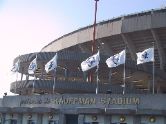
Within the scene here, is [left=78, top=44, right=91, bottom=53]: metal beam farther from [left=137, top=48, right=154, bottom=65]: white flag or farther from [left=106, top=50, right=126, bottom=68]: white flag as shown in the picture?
[left=137, top=48, right=154, bottom=65]: white flag

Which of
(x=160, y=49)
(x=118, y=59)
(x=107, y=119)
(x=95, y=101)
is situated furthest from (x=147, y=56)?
(x=160, y=49)

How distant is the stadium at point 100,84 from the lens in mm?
35000

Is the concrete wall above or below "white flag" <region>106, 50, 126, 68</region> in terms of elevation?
below

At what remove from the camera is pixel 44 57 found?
172ft

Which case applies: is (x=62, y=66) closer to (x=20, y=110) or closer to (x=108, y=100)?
(x=20, y=110)

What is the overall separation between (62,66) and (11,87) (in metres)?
7.77

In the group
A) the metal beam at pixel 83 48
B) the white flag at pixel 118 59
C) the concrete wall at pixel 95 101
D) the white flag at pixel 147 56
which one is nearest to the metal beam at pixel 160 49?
the metal beam at pixel 83 48

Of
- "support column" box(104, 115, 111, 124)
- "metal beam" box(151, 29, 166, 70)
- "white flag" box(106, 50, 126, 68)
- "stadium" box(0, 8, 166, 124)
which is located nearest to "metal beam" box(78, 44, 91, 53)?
"stadium" box(0, 8, 166, 124)

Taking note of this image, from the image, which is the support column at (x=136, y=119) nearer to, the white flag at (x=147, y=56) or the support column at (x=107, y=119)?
the support column at (x=107, y=119)

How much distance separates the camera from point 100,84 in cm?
5091

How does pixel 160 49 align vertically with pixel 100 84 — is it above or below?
above

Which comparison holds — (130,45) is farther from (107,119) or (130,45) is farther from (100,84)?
(107,119)

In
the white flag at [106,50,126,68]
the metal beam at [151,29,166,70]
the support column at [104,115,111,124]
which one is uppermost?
the metal beam at [151,29,166,70]

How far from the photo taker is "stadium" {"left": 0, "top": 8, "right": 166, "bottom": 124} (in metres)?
35.0
